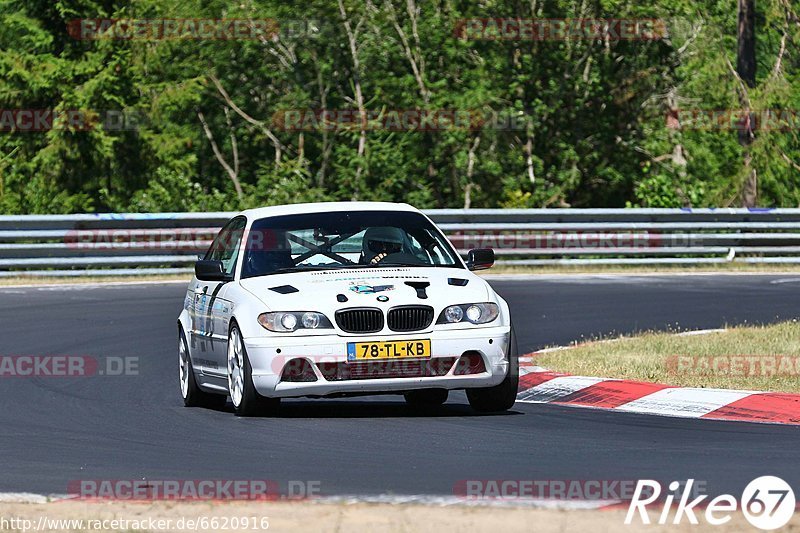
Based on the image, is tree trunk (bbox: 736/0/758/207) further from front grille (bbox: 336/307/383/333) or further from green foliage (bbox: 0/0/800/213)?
front grille (bbox: 336/307/383/333)

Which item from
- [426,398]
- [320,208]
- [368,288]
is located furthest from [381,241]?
[426,398]

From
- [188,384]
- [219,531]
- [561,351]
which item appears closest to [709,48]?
[561,351]

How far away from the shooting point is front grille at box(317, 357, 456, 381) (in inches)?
428

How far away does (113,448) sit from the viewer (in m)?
9.91

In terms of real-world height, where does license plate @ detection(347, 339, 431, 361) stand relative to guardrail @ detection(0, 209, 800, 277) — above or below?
above

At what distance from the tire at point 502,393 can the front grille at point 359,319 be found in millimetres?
921

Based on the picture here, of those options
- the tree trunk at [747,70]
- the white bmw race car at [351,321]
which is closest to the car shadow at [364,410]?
the white bmw race car at [351,321]

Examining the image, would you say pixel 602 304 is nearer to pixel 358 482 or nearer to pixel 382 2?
pixel 358 482

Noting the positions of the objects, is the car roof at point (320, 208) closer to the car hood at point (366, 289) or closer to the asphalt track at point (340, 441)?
the car hood at point (366, 289)

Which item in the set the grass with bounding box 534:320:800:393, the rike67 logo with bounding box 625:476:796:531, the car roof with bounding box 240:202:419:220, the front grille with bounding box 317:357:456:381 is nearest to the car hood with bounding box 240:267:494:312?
the front grille with bounding box 317:357:456:381

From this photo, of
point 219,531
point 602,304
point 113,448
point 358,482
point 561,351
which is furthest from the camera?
point 602,304

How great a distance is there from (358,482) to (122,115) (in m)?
25.9

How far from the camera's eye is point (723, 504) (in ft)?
23.8

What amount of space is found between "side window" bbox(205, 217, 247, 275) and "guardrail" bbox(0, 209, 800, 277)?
487 inches
